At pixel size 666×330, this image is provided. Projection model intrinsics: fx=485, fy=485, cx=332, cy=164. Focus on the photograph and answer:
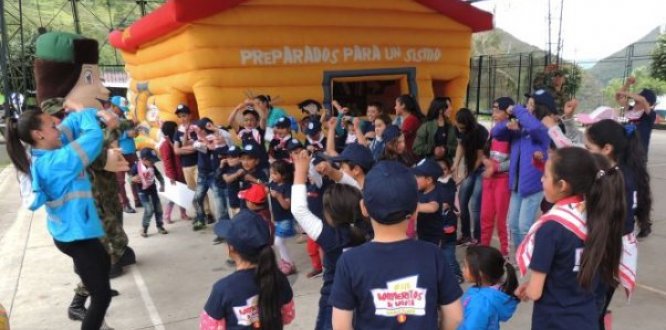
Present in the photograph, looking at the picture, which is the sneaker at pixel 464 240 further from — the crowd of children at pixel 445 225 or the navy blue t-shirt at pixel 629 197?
the navy blue t-shirt at pixel 629 197

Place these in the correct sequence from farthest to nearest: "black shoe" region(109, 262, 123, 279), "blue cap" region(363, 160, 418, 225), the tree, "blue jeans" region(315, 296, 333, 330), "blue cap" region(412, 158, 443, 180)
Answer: the tree, "black shoe" region(109, 262, 123, 279), "blue cap" region(412, 158, 443, 180), "blue jeans" region(315, 296, 333, 330), "blue cap" region(363, 160, 418, 225)

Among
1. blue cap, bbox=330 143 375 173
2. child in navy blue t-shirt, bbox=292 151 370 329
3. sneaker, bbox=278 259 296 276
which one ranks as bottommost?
sneaker, bbox=278 259 296 276

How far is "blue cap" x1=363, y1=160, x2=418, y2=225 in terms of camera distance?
59.9 inches

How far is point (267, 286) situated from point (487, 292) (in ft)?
3.55

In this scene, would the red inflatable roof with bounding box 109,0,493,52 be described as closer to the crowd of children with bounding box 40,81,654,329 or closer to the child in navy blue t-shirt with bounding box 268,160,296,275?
the crowd of children with bounding box 40,81,654,329

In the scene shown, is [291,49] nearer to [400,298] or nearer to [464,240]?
[464,240]

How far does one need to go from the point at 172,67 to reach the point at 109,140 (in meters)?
4.75

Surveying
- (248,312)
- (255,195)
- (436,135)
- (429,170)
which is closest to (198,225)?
(255,195)

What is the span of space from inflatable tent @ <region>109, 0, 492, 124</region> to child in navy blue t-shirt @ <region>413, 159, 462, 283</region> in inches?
174

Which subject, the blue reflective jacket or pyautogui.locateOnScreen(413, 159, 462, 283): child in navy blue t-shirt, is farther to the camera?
pyautogui.locateOnScreen(413, 159, 462, 283): child in navy blue t-shirt

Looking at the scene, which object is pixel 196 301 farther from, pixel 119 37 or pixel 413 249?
pixel 119 37

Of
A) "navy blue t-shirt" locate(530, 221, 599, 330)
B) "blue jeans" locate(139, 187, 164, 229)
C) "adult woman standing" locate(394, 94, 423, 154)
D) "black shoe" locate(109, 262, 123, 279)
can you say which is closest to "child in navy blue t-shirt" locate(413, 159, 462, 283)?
"navy blue t-shirt" locate(530, 221, 599, 330)

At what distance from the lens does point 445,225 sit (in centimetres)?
373

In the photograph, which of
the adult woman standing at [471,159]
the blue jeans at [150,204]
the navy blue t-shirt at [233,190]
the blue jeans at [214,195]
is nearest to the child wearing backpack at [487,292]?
the adult woman standing at [471,159]
